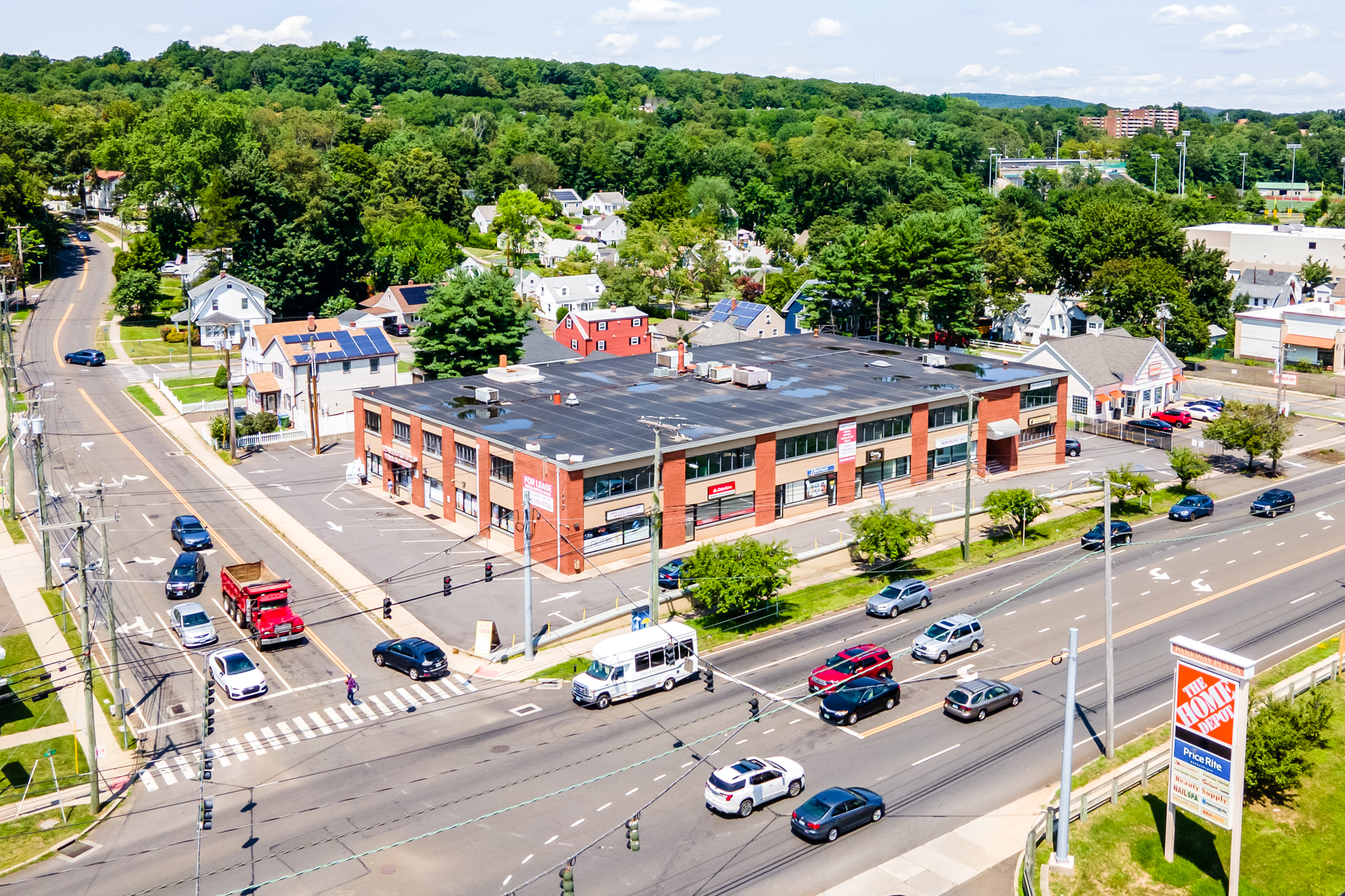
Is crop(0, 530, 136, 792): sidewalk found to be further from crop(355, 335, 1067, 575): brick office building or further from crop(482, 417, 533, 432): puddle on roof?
crop(482, 417, 533, 432): puddle on roof

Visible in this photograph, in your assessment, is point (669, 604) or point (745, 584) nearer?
point (745, 584)

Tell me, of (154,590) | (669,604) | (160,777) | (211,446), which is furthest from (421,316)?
(160,777)

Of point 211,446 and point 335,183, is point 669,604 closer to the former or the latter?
point 211,446

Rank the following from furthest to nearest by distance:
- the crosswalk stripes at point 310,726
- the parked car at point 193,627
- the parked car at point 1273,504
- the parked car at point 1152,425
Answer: the parked car at point 1152,425 < the parked car at point 1273,504 < the parked car at point 193,627 < the crosswalk stripes at point 310,726

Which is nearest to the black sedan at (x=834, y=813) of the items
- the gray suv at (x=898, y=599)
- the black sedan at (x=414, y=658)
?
the black sedan at (x=414, y=658)

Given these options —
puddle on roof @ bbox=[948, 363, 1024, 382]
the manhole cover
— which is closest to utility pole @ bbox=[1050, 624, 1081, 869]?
the manhole cover

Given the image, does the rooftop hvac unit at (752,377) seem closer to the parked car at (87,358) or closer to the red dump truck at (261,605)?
the red dump truck at (261,605)

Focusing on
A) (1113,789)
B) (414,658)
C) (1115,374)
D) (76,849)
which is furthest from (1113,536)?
(76,849)
